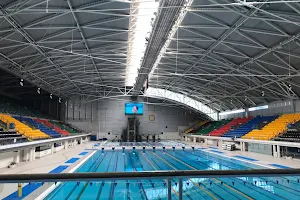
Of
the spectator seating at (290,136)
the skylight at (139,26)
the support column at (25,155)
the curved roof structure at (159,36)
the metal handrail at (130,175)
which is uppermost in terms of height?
the skylight at (139,26)

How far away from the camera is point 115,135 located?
1896 inches

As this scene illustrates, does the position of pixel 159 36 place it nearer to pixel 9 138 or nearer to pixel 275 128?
pixel 9 138

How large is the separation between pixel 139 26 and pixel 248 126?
22.6m

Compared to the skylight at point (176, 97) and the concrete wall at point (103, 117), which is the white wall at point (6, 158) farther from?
the concrete wall at point (103, 117)

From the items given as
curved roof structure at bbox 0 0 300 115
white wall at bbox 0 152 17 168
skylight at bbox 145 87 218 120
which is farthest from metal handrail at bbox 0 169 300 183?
skylight at bbox 145 87 218 120

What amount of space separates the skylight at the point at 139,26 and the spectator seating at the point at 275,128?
51.6 feet

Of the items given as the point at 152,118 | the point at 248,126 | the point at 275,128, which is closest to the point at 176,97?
the point at 152,118

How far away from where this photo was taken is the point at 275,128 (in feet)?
86.0

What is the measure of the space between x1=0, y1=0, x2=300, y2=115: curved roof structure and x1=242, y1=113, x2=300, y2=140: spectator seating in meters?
2.77

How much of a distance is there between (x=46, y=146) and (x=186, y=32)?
56.9ft

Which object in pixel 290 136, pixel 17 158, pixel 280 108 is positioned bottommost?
pixel 17 158

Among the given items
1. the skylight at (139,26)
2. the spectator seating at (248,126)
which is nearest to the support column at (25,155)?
the skylight at (139,26)

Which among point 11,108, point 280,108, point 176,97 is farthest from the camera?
point 176,97

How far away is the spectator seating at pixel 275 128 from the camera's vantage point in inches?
981
